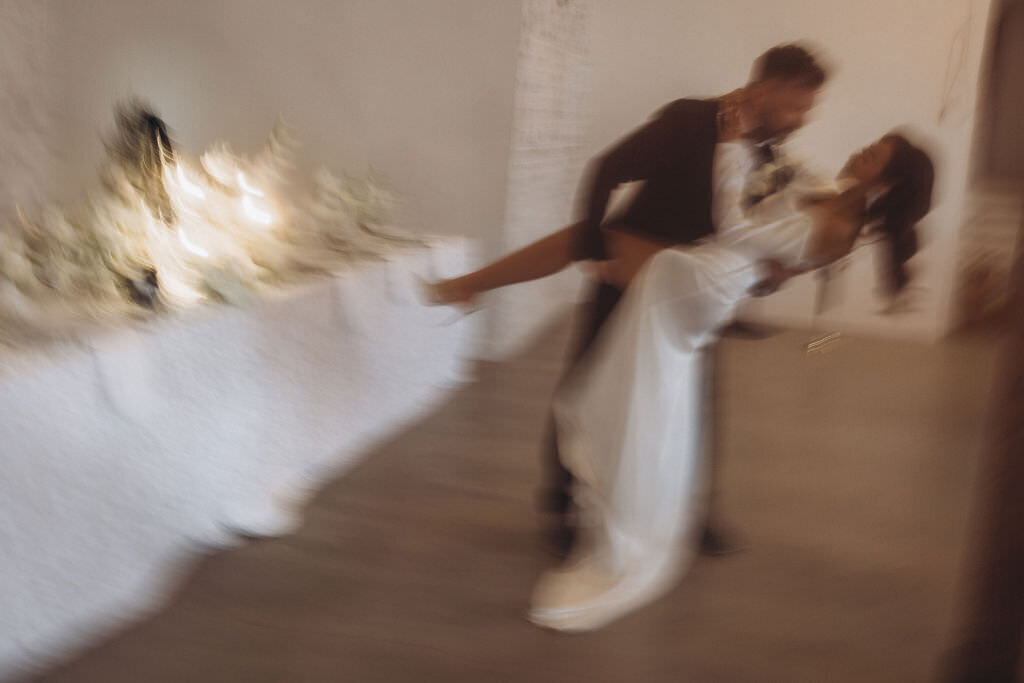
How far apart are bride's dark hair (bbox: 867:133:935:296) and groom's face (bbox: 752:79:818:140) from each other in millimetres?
146

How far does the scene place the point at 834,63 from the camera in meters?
1.95

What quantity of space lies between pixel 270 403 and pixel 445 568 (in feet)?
2.09

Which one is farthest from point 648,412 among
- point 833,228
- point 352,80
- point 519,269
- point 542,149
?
point 352,80

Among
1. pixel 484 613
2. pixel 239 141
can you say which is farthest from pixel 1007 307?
pixel 239 141

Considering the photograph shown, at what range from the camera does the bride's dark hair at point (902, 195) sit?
1.44 metres

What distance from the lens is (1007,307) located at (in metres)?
0.84

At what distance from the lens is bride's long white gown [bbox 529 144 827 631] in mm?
1565

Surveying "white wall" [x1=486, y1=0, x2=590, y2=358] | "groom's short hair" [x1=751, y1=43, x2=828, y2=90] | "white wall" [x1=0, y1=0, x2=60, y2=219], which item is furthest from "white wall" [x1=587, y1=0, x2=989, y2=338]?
"white wall" [x1=0, y1=0, x2=60, y2=219]

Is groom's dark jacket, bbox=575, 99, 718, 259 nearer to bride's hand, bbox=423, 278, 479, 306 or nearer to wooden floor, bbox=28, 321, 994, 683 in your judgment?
bride's hand, bbox=423, 278, 479, 306

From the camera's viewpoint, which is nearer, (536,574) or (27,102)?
(536,574)

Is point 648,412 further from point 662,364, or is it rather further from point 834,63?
point 834,63

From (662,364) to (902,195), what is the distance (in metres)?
0.49

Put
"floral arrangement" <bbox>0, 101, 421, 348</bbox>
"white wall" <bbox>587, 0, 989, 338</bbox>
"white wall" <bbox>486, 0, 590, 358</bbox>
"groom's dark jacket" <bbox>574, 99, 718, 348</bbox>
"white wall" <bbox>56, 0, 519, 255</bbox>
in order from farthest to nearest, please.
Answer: "white wall" <bbox>56, 0, 519, 255</bbox> → "white wall" <bbox>486, 0, 590, 358</bbox> → "white wall" <bbox>587, 0, 989, 338</bbox> → "floral arrangement" <bbox>0, 101, 421, 348</bbox> → "groom's dark jacket" <bbox>574, 99, 718, 348</bbox>

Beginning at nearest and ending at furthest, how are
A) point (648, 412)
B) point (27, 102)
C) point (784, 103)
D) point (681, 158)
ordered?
point (784, 103)
point (681, 158)
point (648, 412)
point (27, 102)
